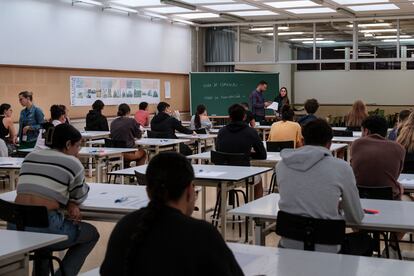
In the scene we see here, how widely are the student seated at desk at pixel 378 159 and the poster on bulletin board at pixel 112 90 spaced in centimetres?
840

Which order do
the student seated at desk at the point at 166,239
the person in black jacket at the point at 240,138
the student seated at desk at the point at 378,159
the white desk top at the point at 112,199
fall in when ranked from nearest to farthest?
the student seated at desk at the point at 166,239 < the white desk top at the point at 112,199 < the student seated at desk at the point at 378,159 < the person in black jacket at the point at 240,138

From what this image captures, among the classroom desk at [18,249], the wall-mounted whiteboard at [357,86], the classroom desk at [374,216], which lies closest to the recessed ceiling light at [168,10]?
the wall-mounted whiteboard at [357,86]

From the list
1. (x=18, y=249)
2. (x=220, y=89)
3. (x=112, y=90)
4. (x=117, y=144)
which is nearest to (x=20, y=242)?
(x=18, y=249)

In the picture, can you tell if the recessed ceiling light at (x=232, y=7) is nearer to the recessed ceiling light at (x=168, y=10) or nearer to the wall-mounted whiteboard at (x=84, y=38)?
the recessed ceiling light at (x=168, y=10)

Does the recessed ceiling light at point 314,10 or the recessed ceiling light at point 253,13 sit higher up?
the recessed ceiling light at point 253,13

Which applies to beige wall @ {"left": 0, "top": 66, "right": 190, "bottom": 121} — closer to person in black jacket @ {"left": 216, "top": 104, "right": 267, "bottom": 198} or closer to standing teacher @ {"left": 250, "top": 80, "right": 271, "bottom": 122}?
standing teacher @ {"left": 250, "top": 80, "right": 271, "bottom": 122}

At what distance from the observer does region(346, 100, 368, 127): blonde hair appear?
957 centimetres

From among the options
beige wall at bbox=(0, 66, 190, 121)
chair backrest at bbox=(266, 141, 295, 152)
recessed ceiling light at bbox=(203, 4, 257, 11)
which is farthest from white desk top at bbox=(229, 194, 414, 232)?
recessed ceiling light at bbox=(203, 4, 257, 11)

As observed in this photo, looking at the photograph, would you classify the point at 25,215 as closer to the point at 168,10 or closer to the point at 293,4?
the point at 293,4

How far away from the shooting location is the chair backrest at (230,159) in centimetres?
631

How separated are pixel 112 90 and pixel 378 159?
9.41 metres

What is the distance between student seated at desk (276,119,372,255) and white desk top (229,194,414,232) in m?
0.12

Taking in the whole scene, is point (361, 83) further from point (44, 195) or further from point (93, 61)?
point (44, 195)

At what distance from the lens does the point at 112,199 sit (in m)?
4.26
